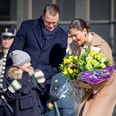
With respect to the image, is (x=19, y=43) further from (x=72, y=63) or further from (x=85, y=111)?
(x=85, y=111)

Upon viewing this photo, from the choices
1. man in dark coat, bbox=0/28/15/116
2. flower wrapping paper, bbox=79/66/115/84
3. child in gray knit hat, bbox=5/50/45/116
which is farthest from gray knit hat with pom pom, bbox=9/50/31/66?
flower wrapping paper, bbox=79/66/115/84

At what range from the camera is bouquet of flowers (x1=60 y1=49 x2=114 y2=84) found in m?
4.26

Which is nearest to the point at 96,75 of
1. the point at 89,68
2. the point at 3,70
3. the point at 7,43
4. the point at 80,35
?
the point at 89,68

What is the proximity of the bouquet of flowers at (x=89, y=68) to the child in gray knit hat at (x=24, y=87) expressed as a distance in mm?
1574

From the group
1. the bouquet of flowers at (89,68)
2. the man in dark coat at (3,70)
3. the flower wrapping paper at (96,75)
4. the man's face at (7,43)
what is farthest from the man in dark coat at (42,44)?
the flower wrapping paper at (96,75)

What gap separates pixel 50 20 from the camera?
5.93m

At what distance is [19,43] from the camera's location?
621cm

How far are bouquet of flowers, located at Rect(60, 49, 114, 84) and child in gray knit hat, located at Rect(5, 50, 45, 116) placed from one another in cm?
157

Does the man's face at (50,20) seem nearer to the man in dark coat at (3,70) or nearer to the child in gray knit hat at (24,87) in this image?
the child in gray knit hat at (24,87)

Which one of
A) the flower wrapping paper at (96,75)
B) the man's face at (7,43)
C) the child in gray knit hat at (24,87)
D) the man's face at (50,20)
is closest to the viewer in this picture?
the flower wrapping paper at (96,75)

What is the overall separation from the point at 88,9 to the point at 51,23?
143 inches

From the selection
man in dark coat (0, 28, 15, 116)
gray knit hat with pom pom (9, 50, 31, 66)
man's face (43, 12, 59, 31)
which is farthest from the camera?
man in dark coat (0, 28, 15, 116)

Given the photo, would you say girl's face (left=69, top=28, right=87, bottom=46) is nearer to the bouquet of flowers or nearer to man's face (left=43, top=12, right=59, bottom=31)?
man's face (left=43, top=12, right=59, bottom=31)

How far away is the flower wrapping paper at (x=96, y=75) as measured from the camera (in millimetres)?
4238
